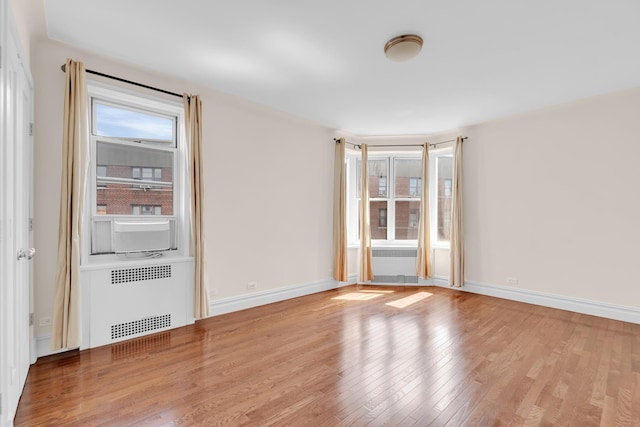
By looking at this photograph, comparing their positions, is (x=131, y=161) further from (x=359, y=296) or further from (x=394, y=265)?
(x=394, y=265)

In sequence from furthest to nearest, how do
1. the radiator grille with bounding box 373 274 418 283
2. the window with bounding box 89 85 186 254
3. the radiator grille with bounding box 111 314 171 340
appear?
1. the radiator grille with bounding box 373 274 418 283
2. the window with bounding box 89 85 186 254
3. the radiator grille with bounding box 111 314 171 340

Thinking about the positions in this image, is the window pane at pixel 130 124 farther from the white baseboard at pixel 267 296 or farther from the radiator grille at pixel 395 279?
the radiator grille at pixel 395 279

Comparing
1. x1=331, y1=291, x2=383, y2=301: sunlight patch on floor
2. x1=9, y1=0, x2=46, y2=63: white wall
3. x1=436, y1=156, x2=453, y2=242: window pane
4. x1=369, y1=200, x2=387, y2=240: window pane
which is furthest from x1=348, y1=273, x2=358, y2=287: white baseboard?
x1=9, y1=0, x2=46, y2=63: white wall

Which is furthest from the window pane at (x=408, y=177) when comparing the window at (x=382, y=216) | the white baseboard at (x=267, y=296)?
the white baseboard at (x=267, y=296)

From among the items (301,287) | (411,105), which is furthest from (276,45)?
(301,287)

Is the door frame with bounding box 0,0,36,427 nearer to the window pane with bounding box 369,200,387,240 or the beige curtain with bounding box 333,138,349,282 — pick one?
the beige curtain with bounding box 333,138,349,282

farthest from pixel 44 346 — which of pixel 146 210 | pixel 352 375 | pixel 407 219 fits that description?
pixel 407 219

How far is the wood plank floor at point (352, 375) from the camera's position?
190cm

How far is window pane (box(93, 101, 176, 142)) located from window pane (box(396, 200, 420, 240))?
4.03 m

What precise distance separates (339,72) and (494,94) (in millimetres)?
2029

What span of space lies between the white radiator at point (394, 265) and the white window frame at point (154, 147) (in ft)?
11.0

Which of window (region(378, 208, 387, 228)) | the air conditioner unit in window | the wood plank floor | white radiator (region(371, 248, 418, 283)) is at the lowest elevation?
the wood plank floor

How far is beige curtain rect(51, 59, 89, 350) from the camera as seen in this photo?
2.61 m

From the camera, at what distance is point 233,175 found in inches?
155
